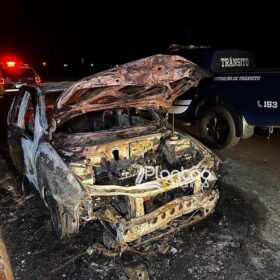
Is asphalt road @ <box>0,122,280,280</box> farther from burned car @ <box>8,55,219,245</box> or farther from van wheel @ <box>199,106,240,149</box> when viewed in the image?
van wheel @ <box>199,106,240,149</box>

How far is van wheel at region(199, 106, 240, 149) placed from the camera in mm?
6504

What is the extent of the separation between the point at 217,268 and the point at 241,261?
300 millimetres

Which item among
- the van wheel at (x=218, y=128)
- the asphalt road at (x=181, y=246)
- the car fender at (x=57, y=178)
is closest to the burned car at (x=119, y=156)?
the car fender at (x=57, y=178)

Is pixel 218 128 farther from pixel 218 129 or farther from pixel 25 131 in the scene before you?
pixel 25 131

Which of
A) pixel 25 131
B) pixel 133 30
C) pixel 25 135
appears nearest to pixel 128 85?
pixel 25 135

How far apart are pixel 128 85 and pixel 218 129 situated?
395 cm

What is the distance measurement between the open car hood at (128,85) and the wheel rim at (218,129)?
2925mm

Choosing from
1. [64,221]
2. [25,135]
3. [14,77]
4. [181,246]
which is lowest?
[181,246]

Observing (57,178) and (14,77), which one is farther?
(14,77)

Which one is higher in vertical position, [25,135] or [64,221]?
[25,135]

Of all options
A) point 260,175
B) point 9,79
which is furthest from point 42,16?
point 260,175

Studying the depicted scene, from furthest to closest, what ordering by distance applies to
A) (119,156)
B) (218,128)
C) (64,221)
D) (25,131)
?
1. (218,128)
2. (25,131)
3. (119,156)
4. (64,221)

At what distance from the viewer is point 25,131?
4.34 meters

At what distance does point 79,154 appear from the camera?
140 inches
